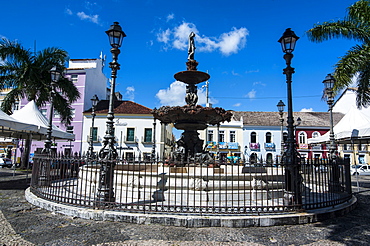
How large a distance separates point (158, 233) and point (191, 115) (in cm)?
492

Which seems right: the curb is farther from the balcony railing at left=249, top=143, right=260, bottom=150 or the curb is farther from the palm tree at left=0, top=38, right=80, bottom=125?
the balcony railing at left=249, top=143, right=260, bottom=150

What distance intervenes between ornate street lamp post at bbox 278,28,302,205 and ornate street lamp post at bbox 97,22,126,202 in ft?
14.0

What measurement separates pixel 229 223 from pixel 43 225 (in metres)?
3.79

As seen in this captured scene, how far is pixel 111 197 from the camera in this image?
19.9 ft

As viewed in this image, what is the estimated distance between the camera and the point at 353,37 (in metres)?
11.9

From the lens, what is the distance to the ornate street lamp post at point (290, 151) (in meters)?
5.97

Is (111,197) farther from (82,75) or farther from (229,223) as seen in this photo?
(82,75)

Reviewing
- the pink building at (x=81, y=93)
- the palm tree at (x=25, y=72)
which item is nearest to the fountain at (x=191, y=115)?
the palm tree at (x=25, y=72)

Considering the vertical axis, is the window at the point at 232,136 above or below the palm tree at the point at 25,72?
below

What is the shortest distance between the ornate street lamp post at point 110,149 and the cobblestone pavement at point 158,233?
82 centimetres

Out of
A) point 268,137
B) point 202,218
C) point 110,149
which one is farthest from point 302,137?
point 110,149

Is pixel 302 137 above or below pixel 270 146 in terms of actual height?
above

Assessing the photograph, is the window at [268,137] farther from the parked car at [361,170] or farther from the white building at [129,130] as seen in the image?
the white building at [129,130]

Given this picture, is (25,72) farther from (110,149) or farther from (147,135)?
(147,135)
